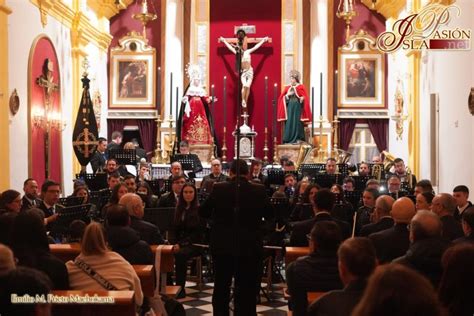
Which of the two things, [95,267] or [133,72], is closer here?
[95,267]

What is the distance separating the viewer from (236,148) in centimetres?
612

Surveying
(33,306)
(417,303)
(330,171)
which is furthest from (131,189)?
(417,303)

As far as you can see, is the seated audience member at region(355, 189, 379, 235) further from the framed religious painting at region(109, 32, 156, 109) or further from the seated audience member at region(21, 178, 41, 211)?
the framed religious painting at region(109, 32, 156, 109)

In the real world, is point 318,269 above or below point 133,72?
below

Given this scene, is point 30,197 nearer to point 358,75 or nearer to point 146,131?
point 146,131

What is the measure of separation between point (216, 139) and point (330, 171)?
7442mm

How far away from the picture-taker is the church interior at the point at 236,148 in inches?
192

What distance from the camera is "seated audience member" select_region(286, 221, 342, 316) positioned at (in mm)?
4773

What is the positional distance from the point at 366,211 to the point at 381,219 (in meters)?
1.73

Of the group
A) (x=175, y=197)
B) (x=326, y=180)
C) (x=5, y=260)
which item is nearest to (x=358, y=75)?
(x=326, y=180)

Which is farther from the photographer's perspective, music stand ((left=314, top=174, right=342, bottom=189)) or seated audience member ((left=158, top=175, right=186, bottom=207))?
music stand ((left=314, top=174, right=342, bottom=189))

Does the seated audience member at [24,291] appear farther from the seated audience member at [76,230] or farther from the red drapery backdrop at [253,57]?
the red drapery backdrop at [253,57]

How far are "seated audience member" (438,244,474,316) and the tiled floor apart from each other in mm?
5042

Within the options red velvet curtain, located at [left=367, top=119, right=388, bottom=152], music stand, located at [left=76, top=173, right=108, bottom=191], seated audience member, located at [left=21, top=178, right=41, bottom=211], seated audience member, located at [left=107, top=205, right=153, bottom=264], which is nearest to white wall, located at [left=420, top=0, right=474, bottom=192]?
red velvet curtain, located at [left=367, top=119, right=388, bottom=152]
